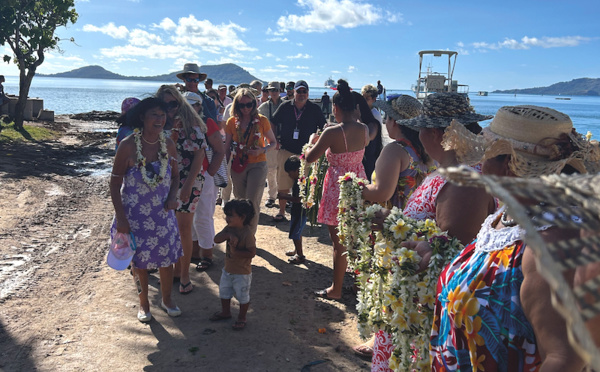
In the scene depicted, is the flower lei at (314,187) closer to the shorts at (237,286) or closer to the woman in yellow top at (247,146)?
the woman in yellow top at (247,146)

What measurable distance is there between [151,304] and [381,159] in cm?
302

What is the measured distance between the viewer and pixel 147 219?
14.1ft

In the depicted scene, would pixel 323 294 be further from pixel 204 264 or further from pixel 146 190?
pixel 146 190

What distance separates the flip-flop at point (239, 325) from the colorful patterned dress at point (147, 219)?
895 mm

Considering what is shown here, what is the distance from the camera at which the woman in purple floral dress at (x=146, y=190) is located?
4.21m

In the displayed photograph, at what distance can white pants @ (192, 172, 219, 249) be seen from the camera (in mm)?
5695

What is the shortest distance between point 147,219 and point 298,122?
4.17 meters

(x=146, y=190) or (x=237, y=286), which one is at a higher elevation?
(x=146, y=190)

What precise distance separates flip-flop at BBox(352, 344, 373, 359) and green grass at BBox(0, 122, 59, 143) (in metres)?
16.5

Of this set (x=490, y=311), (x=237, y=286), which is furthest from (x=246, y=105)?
(x=490, y=311)

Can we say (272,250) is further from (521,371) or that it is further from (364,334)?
(521,371)

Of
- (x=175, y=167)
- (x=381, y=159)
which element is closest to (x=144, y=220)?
(x=175, y=167)

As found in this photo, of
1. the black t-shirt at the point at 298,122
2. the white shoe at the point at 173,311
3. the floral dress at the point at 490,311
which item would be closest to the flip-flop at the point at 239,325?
the white shoe at the point at 173,311

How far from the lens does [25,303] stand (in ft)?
15.8
